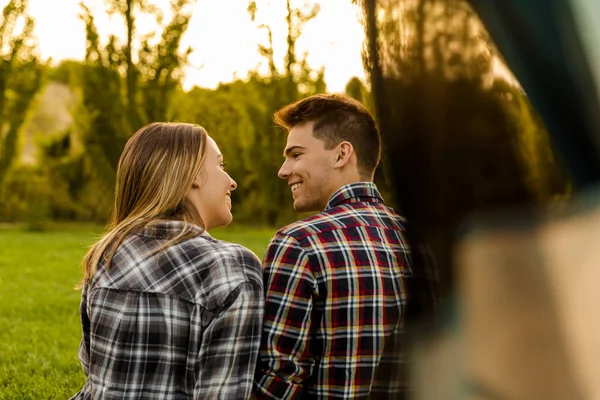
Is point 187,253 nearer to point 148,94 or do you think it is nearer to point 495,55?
point 495,55

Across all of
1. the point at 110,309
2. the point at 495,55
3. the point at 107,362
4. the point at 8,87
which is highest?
the point at 8,87

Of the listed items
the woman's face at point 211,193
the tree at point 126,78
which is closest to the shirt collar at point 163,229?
the woman's face at point 211,193

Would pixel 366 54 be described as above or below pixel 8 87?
below

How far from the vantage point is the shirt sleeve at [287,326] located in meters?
1.77

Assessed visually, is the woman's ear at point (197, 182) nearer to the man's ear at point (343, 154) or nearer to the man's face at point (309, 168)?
the man's face at point (309, 168)

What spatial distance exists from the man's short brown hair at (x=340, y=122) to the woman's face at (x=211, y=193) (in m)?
0.30

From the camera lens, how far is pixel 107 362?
1.83 meters

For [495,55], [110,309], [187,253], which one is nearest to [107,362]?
[110,309]

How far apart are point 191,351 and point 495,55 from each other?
3.85 feet

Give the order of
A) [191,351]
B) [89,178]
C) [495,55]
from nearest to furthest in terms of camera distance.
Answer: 1. [495,55]
2. [191,351]
3. [89,178]

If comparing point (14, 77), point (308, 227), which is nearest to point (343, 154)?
point (308, 227)

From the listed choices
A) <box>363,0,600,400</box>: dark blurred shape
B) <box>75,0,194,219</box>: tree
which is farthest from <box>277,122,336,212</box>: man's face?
<box>75,0,194,219</box>: tree

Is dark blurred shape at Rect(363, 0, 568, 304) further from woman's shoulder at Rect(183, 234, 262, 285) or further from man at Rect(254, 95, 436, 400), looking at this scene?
woman's shoulder at Rect(183, 234, 262, 285)

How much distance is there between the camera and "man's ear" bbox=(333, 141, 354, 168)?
7.04 ft
